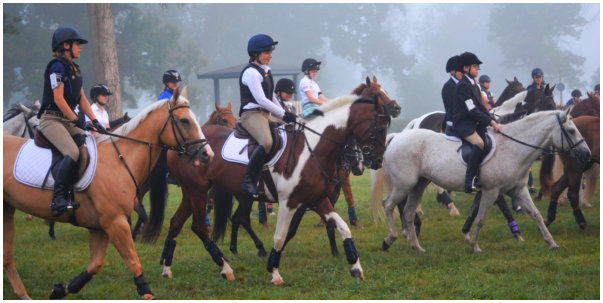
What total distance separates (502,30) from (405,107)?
15032mm

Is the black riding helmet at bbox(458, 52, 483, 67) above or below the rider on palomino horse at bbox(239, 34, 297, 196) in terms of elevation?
above

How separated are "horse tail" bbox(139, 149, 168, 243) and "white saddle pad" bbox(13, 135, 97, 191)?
2.43 metres

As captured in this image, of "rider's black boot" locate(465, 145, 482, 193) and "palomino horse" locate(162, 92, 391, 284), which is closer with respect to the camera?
"palomino horse" locate(162, 92, 391, 284)

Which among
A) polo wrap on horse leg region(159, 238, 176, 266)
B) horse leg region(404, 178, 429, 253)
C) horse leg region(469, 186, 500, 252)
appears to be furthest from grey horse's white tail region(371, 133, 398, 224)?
polo wrap on horse leg region(159, 238, 176, 266)

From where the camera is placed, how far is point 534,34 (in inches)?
2685

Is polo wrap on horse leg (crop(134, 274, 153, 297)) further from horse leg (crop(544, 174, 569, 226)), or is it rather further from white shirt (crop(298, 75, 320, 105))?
horse leg (crop(544, 174, 569, 226))

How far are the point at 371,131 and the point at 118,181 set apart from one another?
9.39 ft

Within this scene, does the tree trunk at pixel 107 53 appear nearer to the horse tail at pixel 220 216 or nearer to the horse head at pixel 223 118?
the horse head at pixel 223 118

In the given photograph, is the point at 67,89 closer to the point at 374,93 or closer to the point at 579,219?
the point at 374,93

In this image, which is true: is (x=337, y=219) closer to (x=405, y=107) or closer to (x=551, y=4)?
(x=551, y=4)

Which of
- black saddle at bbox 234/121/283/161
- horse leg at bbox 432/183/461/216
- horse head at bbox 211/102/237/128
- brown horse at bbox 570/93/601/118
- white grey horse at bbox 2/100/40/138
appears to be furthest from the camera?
brown horse at bbox 570/93/601/118

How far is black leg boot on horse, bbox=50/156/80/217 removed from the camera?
6637 mm

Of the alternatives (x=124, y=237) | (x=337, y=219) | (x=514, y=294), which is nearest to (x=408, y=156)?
(x=337, y=219)

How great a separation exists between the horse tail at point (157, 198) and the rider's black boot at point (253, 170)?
175cm
